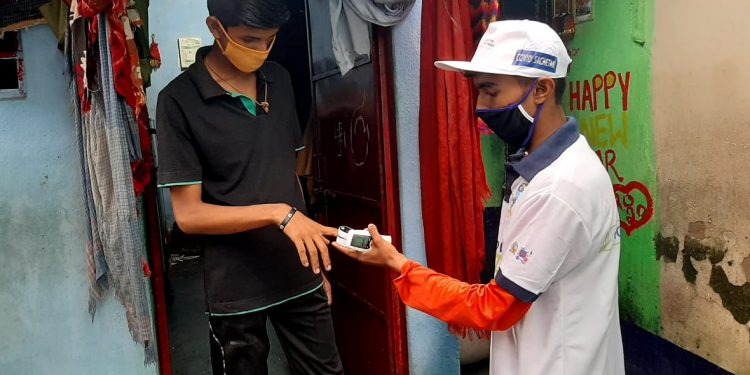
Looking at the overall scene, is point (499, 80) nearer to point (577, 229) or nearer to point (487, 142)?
point (577, 229)

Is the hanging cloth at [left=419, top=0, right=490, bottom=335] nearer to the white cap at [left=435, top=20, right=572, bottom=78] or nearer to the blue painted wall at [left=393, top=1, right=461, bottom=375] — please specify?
the blue painted wall at [left=393, top=1, right=461, bottom=375]

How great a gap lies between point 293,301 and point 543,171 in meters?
1.13

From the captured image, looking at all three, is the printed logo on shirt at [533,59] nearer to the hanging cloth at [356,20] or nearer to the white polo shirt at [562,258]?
the white polo shirt at [562,258]

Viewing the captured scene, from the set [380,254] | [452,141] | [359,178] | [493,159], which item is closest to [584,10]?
[493,159]

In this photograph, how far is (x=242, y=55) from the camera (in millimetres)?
1834

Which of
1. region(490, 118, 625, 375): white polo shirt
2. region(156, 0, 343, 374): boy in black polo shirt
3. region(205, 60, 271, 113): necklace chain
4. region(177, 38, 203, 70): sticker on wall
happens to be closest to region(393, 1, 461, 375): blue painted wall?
region(156, 0, 343, 374): boy in black polo shirt

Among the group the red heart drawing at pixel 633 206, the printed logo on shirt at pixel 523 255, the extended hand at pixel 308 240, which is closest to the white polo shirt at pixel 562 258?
the printed logo on shirt at pixel 523 255

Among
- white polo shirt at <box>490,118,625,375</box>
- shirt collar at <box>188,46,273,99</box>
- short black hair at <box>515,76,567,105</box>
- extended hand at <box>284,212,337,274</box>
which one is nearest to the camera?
white polo shirt at <box>490,118,625,375</box>

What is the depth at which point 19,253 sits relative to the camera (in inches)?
91.7

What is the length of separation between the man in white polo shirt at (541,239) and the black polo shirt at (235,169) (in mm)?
650

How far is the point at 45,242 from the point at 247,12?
1454 millimetres

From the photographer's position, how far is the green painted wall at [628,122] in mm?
2531

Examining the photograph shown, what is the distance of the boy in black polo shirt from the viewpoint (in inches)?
68.7

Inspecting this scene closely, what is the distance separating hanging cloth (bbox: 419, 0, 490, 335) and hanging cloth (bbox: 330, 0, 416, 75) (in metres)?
0.14
